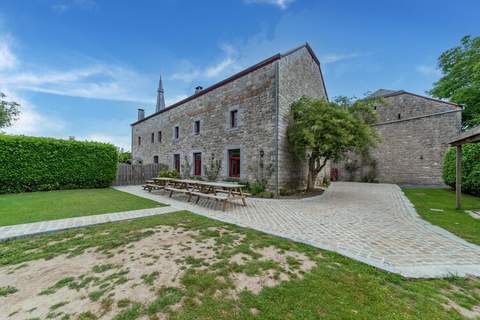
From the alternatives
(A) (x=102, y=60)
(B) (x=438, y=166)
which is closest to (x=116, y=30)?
(A) (x=102, y=60)

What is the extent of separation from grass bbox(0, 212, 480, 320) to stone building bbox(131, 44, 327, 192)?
6289 mm

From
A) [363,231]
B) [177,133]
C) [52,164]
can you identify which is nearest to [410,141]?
[363,231]

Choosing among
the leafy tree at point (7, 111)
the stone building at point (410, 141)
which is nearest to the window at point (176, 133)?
the stone building at point (410, 141)

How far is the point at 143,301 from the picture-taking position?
6.16 ft

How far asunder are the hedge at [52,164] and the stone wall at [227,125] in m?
4.78

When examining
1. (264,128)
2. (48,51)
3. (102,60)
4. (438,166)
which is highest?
(102,60)

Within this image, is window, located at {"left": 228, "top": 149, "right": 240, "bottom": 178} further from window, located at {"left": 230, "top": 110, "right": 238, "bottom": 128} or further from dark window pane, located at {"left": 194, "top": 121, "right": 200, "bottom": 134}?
dark window pane, located at {"left": 194, "top": 121, "right": 200, "bottom": 134}

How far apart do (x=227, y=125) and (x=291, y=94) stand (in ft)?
13.0

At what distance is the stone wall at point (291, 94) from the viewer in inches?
356

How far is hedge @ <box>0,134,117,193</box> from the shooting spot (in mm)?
8797

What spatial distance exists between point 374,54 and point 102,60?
18198 millimetres

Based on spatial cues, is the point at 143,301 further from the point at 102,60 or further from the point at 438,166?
the point at 438,166

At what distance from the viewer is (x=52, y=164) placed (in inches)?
388

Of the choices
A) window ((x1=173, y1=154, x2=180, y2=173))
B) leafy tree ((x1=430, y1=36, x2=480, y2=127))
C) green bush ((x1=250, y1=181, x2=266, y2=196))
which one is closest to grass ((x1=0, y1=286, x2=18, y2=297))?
green bush ((x1=250, y1=181, x2=266, y2=196))
